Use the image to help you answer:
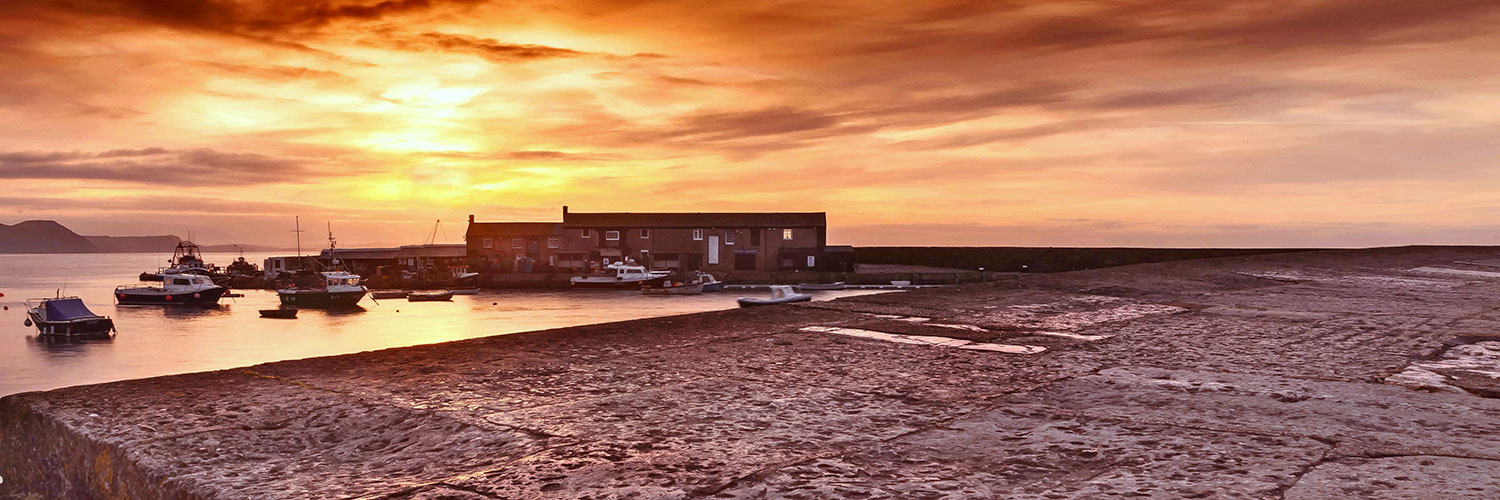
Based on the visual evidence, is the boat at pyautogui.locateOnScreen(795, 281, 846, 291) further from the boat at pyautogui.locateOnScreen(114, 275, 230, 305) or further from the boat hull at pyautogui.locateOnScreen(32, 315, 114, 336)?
the boat at pyautogui.locateOnScreen(114, 275, 230, 305)

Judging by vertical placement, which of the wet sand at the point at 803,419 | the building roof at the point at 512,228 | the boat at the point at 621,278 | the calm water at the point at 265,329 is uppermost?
the building roof at the point at 512,228

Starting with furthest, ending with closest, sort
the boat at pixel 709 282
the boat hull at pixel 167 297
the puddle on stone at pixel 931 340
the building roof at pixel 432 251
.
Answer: the building roof at pixel 432 251 < the boat hull at pixel 167 297 < the boat at pixel 709 282 < the puddle on stone at pixel 931 340

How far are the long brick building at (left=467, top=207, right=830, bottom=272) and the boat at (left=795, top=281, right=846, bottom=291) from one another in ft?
18.6

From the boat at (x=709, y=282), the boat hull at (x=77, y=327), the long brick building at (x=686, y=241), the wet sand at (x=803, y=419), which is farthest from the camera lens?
the long brick building at (x=686, y=241)

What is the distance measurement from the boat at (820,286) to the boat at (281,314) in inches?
1387

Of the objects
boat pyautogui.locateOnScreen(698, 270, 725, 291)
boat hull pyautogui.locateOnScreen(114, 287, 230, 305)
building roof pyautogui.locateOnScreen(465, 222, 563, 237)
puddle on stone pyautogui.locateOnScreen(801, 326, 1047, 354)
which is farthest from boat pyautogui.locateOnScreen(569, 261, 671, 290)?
puddle on stone pyautogui.locateOnScreen(801, 326, 1047, 354)

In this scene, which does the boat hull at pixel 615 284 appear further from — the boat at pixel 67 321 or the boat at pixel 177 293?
the boat at pixel 67 321

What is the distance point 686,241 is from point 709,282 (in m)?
7.23

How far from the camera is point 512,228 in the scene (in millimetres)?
77688

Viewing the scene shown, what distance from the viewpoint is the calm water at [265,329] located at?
34.4 metres

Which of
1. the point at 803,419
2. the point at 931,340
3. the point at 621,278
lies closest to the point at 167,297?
the point at 621,278

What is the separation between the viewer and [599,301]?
57.6 m

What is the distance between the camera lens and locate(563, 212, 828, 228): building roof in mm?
69938

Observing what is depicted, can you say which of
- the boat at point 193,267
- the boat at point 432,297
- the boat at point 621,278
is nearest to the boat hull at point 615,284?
the boat at point 621,278
